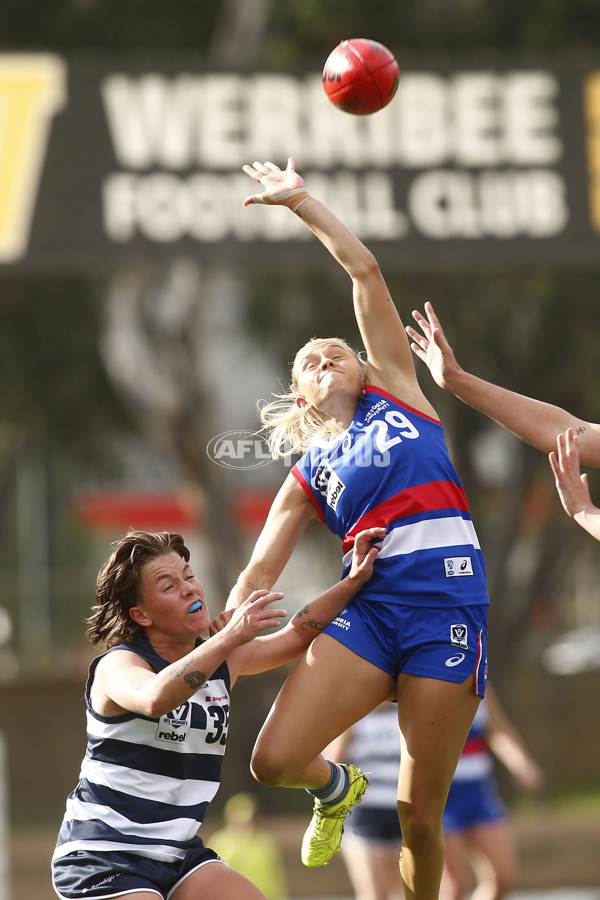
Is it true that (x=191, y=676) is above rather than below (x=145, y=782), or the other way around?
above

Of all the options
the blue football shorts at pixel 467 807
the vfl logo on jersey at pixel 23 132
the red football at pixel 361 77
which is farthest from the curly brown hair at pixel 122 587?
the vfl logo on jersey at pixel 23 132

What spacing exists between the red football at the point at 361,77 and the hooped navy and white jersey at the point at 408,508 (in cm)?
137

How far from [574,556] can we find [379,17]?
7471mm

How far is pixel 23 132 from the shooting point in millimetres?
9727

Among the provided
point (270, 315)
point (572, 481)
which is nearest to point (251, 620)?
point (572, 481)

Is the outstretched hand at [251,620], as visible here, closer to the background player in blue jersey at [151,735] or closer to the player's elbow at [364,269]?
the background player in blue jersey at [151,735]

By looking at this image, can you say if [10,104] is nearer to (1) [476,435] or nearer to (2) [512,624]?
(1) [476,435]

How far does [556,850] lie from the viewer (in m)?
12.5

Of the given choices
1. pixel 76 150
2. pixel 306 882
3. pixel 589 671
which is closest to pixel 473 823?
pixel 306 882

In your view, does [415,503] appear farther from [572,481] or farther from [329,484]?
[572,481]

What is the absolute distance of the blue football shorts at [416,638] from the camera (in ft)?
13.3

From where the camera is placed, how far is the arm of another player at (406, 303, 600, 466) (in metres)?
4.25

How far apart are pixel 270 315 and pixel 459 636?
33.5 feet

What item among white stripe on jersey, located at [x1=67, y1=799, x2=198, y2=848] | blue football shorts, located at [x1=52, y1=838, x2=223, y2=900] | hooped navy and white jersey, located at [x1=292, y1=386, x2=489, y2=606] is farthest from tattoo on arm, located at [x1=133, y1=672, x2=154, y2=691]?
hooped navy and white jersey, located at [x1=292, y1=386, x2=489, y2=606]
